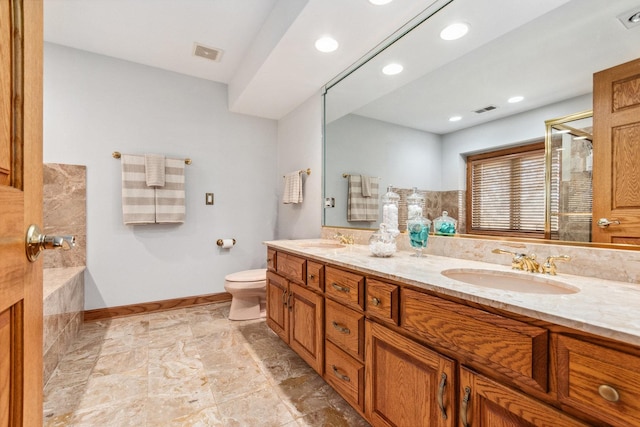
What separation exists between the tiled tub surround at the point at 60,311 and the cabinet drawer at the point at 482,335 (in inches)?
82.8

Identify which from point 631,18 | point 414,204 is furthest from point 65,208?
point 631,18

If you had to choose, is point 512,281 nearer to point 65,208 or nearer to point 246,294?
point 246,294

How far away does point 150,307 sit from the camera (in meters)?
2.82

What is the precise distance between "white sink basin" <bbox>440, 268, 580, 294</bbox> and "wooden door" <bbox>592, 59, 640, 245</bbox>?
0.87 ft

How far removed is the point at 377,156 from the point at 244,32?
1.47 metres

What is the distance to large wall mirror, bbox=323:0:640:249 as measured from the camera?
1101 mm

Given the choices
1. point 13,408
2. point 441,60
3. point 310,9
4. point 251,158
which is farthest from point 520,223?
point 251,158

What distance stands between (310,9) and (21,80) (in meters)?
1.48

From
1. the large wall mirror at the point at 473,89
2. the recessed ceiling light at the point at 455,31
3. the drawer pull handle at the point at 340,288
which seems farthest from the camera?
the recessed ceiling light at the point at 455,31

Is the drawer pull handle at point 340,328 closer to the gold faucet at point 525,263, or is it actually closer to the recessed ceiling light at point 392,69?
the gold faucet at point 525,263

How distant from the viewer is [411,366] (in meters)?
1.03

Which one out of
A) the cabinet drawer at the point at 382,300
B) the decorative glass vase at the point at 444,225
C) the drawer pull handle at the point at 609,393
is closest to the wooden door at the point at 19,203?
the cabinet drawer at the point at 382,300

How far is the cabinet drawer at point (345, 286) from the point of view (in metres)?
1.29

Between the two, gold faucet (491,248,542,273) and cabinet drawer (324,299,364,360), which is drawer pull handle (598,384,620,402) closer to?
gold faucet (491,248,542,273)
